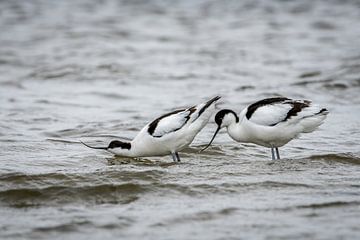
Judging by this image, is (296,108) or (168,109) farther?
(168,109)

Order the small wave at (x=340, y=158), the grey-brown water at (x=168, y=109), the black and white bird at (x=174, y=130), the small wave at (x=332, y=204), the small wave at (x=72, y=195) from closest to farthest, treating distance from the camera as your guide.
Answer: the grey-brown water at (x=168, y=109)
the small wave at (x=332, y=204)
the small wave at (x=72, y=195)
the black and white bird at (x=174, y=130)
the small wave at (x=340, y=158)

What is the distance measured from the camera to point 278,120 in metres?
8.88

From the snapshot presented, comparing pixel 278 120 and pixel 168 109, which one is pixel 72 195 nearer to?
pixel 278 120

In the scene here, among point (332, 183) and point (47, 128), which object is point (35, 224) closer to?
point (332, 183)

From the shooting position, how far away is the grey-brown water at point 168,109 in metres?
6.82

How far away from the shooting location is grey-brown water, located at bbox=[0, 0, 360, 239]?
682 cm

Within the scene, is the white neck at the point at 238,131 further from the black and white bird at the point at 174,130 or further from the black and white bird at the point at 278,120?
the black and white bird at the point at 174,130

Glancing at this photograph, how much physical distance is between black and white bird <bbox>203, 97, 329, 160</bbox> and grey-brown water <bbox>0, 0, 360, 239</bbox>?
1.16 ft

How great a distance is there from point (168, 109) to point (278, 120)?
462cm

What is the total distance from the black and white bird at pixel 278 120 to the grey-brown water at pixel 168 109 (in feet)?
1.16

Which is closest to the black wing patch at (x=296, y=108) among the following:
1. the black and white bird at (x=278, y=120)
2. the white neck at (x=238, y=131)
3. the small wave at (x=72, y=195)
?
the black and white bird at (x=278, y=120)

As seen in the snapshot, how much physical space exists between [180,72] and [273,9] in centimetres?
963

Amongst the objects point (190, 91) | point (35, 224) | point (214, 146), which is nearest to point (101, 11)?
point (190, 91)

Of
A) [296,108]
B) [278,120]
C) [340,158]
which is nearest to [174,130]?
[278,120]
